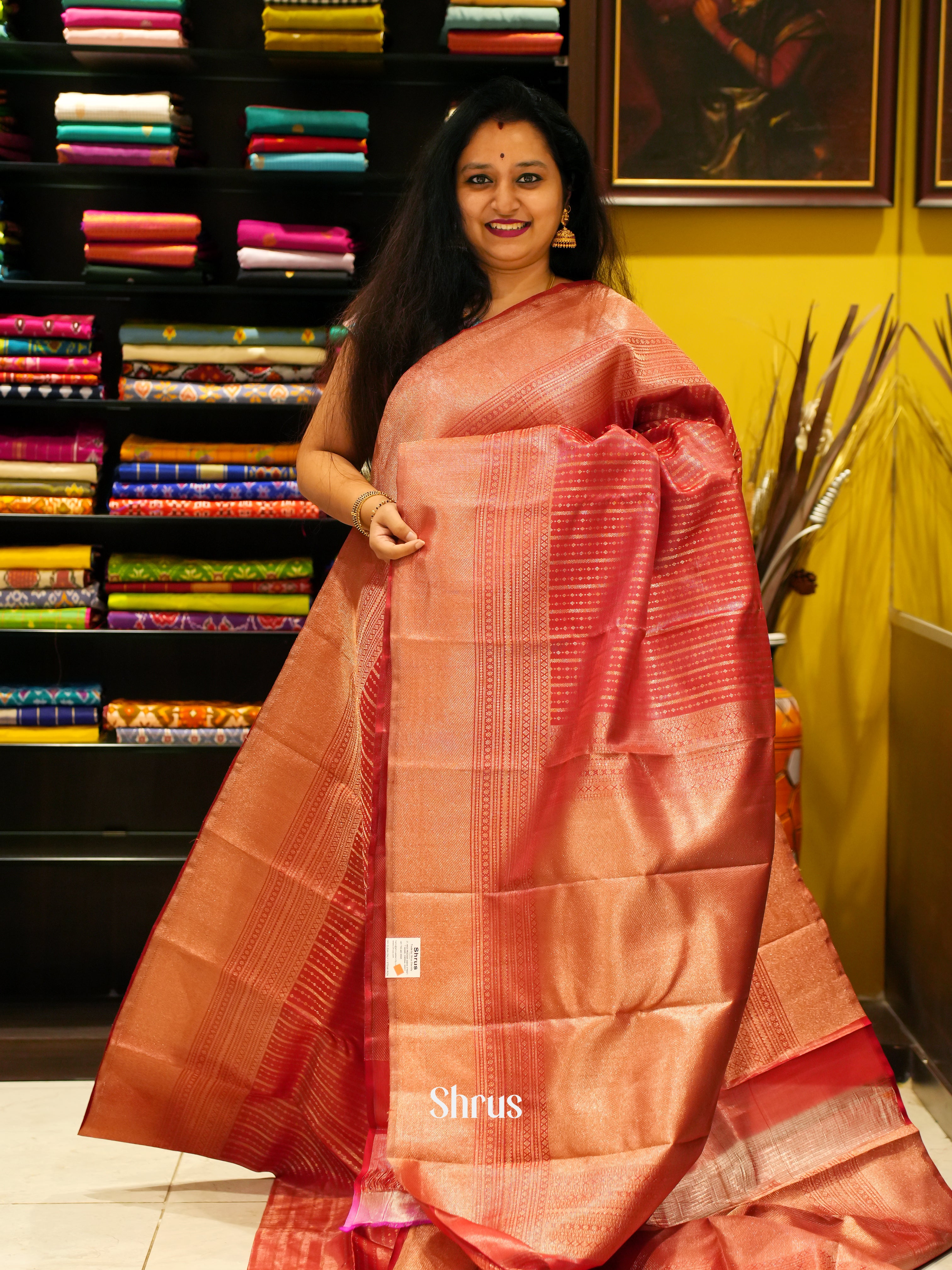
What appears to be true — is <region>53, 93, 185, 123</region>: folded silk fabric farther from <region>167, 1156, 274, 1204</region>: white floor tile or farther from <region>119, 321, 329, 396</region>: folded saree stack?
<region>167, 1156, 274, 1204</region>: white floor tile

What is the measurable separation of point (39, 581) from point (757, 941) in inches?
71.8

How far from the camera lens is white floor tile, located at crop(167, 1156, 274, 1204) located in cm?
214

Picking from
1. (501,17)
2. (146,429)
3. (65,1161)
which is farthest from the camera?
(146,429)

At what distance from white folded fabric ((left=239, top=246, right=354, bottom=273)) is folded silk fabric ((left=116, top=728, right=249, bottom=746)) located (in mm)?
1029

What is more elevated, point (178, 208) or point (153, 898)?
point (178, 208)

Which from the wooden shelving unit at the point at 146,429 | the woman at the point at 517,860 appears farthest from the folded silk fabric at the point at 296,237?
the woman at the point at 517,860

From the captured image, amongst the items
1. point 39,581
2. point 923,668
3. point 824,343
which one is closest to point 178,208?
point 39,581

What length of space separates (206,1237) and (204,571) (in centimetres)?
140

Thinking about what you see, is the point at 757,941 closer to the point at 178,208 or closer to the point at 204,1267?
the point at 204,1267

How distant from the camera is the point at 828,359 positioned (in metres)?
2.83

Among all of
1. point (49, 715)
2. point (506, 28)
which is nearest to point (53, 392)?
point (49, 715)

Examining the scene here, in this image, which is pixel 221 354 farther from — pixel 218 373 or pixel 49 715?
pixel 49 715

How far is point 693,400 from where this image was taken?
1.97m

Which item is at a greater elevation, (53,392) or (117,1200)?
(53,392)
